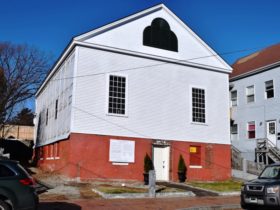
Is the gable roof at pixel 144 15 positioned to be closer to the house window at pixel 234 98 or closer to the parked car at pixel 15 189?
the house window at pixel 234 98

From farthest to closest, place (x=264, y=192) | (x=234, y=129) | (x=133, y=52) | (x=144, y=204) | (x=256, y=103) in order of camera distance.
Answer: (x=234, y=129) → (x=256, y=103) → (x=133, y=52) → (x=144, y=204) → (x=264, y=192)

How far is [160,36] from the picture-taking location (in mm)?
25062

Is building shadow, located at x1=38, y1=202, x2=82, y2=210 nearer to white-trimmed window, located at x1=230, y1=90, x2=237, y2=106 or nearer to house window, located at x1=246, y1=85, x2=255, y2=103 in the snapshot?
house window, located at x1=246, y1=85, x2=255, y2=103

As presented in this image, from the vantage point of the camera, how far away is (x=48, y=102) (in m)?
31.8

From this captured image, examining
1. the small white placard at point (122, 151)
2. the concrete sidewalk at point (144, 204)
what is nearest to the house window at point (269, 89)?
the small white placard at point (122, 151)

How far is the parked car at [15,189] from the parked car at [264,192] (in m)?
6.95

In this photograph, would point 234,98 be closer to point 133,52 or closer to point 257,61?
point 257,61

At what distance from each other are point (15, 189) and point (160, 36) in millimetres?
16971

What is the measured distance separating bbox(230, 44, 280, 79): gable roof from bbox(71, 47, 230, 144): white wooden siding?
6238mm

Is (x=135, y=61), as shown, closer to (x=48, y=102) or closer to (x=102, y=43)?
(x=102, y=43)

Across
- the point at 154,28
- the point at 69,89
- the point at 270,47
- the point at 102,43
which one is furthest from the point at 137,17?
the point at 270,47

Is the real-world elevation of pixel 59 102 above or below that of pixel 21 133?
below

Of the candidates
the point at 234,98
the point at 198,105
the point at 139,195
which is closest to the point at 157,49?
the point at 198,105

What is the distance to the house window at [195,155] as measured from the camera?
2481 centimetres
